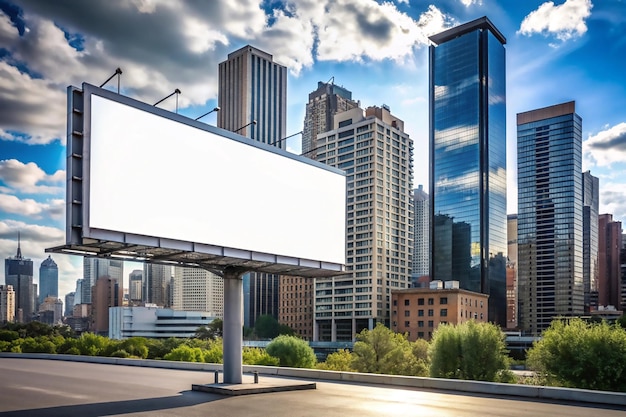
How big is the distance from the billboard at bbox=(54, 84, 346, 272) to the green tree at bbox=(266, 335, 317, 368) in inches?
826

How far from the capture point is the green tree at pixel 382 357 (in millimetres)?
69812

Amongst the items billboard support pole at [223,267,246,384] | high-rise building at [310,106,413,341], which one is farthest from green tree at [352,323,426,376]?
high-rise building at [310,106,413,341]

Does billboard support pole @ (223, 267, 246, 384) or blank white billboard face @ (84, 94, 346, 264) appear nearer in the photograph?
blank white billboard face @ (84, 94, 346, 264)

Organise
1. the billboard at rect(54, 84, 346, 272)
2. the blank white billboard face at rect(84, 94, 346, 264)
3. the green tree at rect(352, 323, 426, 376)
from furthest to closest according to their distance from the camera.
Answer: the green tree at rect(352, 323, 426, 376)
the blank white billboard face at rect(84, 94, 346, 264)
the billboard at rect(54, 84, 346, 272)

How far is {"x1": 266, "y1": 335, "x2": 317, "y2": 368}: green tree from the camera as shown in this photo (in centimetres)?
4806

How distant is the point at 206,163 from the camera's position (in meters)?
23.7

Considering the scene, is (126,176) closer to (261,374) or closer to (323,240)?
(323,240)

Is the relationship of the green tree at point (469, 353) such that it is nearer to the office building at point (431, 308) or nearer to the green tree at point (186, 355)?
the green tree at point (186, 355)

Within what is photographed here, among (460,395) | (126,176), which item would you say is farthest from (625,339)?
(126,176)

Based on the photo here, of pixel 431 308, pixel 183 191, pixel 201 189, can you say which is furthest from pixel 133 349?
pixel 431 308

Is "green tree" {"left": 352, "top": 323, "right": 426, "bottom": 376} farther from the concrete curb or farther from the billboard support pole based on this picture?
the billboard support pole

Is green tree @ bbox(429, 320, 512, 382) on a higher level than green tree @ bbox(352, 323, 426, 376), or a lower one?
higher

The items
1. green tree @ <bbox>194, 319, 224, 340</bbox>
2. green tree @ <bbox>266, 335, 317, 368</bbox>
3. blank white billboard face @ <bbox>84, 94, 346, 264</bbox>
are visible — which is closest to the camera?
blank white billboard face @ <bbox>84, 94, 346, 264</bbox>

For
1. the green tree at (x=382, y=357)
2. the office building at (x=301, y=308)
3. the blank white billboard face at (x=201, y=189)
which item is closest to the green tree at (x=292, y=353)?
the blank white billboard face at (x=201, y=189)
